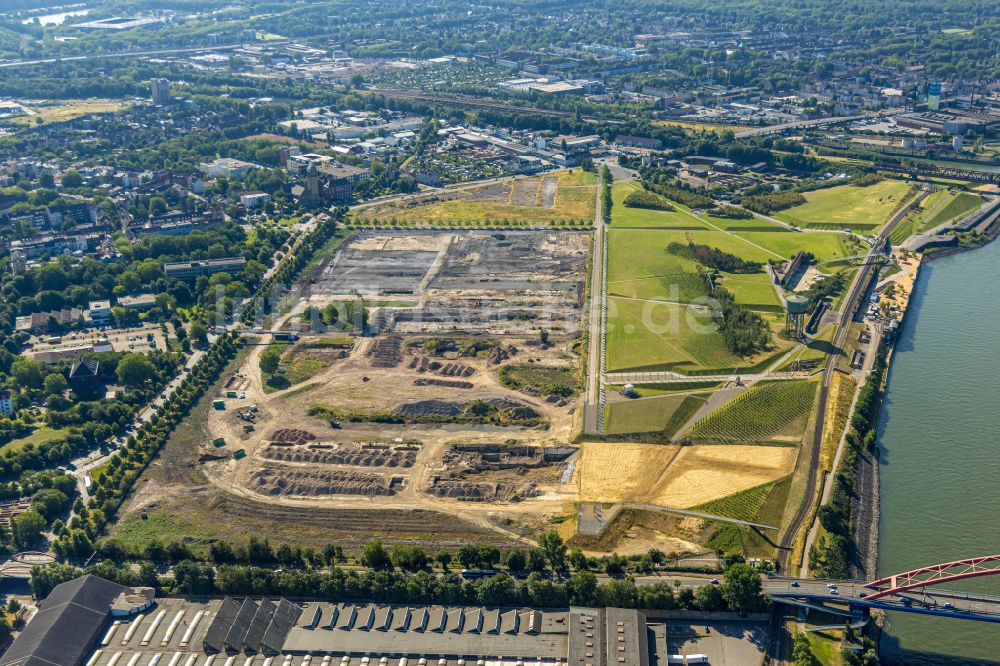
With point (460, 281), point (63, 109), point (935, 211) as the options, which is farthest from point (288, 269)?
point (63, 109)

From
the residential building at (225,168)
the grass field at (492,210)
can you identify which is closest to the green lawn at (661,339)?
the grass field at (492,210)

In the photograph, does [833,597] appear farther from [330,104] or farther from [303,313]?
[330,104]

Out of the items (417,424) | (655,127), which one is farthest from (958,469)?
(655,127)

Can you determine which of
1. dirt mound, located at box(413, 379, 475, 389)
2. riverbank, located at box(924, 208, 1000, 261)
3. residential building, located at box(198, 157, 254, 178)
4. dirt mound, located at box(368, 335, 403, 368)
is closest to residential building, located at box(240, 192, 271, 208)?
residential building, located at box(198, 157, 254, 178)

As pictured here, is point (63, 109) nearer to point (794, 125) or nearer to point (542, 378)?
point (794, 125)

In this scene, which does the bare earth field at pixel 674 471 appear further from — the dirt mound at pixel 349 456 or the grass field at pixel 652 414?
the dirt mound at pixel 349 456

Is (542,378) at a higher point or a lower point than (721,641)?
higher

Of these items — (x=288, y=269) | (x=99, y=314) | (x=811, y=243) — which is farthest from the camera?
(x=811, y=243)
